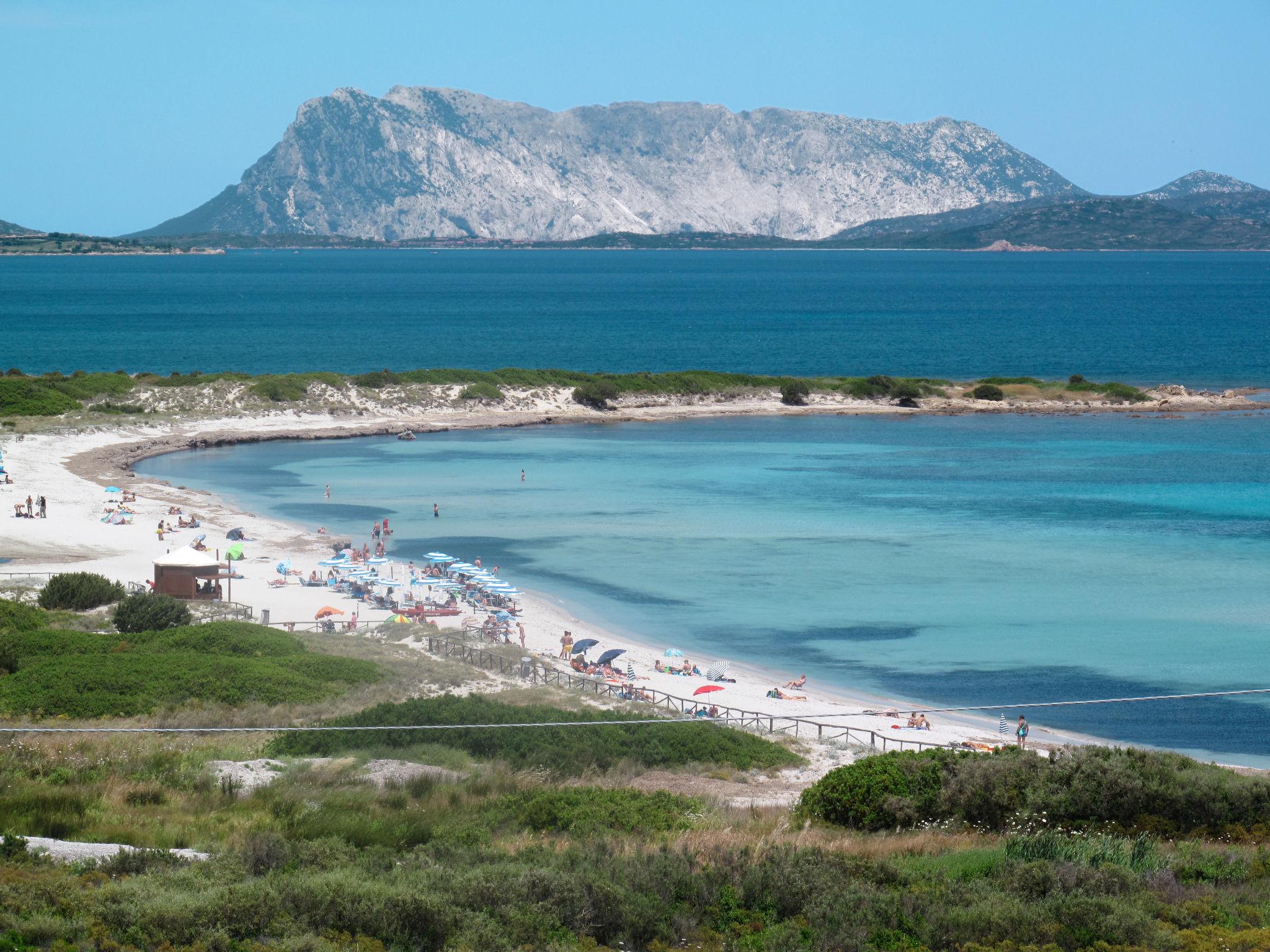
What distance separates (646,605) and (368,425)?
34.0 m

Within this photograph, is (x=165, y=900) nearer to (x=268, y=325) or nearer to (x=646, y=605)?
(x=646, y=605)

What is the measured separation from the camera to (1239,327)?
118500 millimetres

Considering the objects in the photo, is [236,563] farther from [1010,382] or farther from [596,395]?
[1010,382]

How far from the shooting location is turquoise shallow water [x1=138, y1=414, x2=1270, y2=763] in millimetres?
23953

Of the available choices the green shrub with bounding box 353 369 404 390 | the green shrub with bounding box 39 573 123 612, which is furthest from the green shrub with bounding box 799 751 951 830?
the green shrub with bounding box 353 369 404 390

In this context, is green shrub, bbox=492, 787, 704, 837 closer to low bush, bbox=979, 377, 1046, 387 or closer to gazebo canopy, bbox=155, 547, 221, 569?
gazebo canopy, bbox=155, 547, 221, 569

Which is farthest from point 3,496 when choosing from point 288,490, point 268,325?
point 268,325

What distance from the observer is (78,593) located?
23891 mm

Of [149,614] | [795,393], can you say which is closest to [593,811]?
[149,614]

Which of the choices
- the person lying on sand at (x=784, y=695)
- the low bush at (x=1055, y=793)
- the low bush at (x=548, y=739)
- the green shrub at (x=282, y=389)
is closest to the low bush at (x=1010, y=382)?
the green shrub at (x=282, y=389)

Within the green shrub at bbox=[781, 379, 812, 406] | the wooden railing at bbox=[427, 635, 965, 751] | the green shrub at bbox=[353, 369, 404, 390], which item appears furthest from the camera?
the green shrub at bbox=[781, 379, 812, 406]

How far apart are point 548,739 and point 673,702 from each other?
594cm

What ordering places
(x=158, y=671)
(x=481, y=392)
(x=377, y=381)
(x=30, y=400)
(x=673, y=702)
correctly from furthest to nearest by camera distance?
(x=481, y=392), (x=377, y=381), (x=30, y=400), (x=673, y=702), (x=158, y=671)

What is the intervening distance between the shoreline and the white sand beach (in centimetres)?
5
